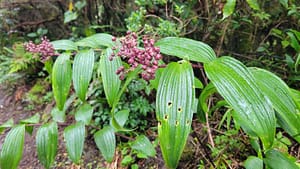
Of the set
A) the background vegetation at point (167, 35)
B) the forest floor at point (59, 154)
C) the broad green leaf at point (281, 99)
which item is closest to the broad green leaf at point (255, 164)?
the background vegetation at point (167, 35)

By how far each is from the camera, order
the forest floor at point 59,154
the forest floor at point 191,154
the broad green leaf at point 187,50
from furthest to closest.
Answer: the forest floor at point 59,154 < the forest floor at point 191,154 < the broad green leaf at point 187,50

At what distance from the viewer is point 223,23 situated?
1.64 m

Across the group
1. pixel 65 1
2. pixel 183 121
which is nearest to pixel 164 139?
pixel 183 121

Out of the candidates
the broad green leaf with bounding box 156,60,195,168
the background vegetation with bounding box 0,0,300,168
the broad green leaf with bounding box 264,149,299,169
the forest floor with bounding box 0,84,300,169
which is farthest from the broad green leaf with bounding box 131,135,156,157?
the broad green leaf with bounding box 156,60,195,168

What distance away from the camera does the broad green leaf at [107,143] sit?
1019mm

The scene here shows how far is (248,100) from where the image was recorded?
56 cm

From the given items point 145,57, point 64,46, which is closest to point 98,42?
point 64,46

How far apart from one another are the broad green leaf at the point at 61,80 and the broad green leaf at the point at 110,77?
13cm

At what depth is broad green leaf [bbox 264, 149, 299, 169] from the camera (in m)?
0.83

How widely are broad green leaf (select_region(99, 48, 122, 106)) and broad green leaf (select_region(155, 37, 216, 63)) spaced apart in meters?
0.14

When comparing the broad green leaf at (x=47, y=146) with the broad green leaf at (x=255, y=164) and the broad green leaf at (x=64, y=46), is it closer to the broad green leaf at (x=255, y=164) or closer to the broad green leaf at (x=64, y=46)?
the broad green leaf at (x=64, y=46)

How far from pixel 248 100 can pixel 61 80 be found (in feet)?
1.80

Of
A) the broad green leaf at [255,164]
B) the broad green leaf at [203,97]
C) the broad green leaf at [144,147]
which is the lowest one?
the broad green leaf at [144,147]

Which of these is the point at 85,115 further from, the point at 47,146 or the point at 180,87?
the point at 180,87
